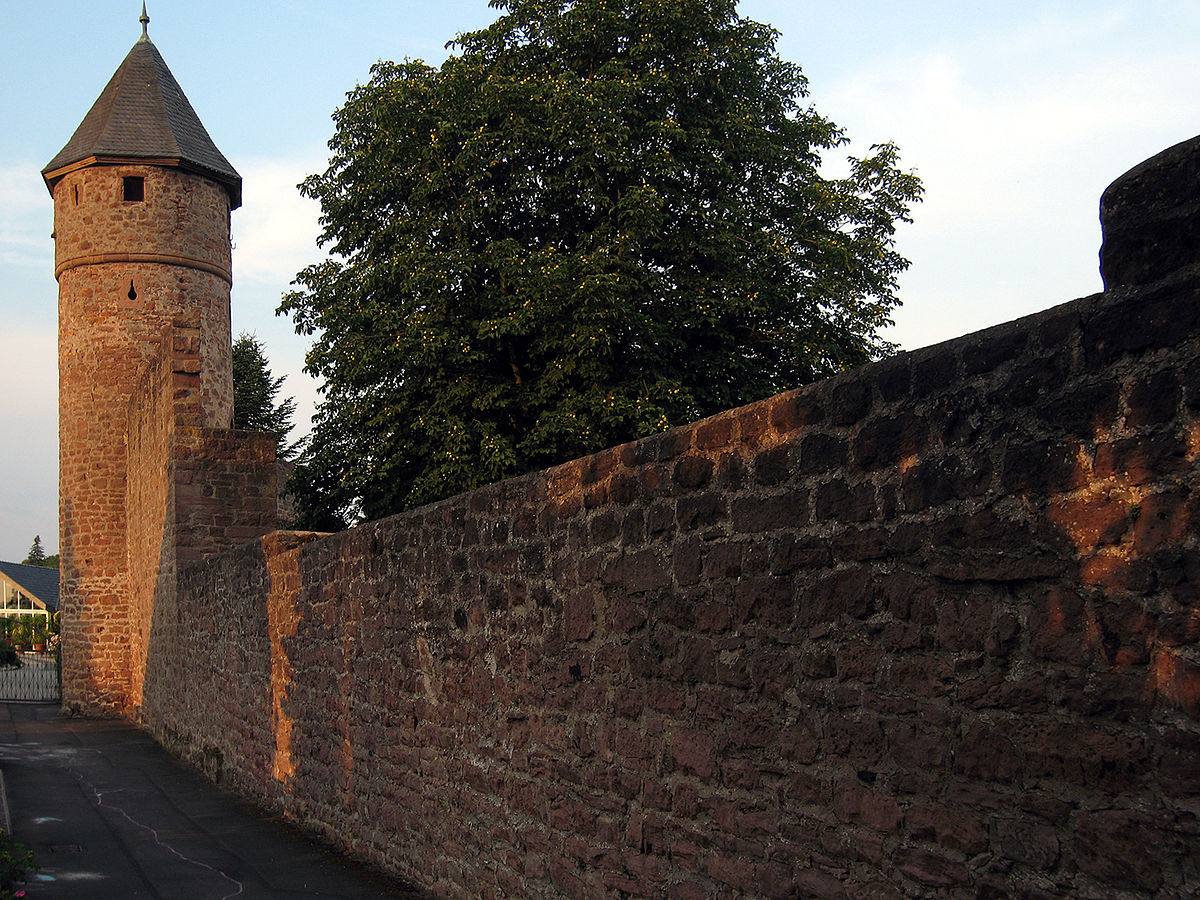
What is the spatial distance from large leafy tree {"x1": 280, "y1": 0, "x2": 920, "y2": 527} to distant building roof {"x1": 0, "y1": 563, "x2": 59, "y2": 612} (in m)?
41.2

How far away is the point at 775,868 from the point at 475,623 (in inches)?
103

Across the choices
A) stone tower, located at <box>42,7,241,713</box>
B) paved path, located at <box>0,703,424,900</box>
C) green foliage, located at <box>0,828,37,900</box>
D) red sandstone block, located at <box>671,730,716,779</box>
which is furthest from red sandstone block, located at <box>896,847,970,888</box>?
stone tower, located at <box>42,7,241,713</box>

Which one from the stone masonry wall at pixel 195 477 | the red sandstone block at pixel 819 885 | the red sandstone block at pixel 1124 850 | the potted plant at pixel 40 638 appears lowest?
the red sandstone block at pixel 819 885

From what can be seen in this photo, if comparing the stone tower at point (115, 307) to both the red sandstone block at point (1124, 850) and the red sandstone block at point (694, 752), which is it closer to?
the red sandstone block at point (694, 752)

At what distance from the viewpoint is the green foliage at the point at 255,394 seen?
3741 cm

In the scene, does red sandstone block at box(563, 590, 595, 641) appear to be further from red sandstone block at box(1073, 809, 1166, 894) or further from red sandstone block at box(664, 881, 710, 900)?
red sandstone block at box(1073, 809, 1166, 894)

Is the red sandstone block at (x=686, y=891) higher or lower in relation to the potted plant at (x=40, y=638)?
lower

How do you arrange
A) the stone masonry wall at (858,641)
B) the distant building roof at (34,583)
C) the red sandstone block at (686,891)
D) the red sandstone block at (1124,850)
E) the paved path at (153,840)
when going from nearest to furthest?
the red sandstone block at (1124,850) < the stone masonry wall at (858,641) < the red sandstone block at (686,891) < the paved path at (153,840) < the distant building roof at (34,583)

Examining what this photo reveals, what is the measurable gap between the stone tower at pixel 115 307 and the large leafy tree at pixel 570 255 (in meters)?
5.37

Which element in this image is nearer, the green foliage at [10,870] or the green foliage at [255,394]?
the green foliage at [10,870]

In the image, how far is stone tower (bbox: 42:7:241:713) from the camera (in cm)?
2173

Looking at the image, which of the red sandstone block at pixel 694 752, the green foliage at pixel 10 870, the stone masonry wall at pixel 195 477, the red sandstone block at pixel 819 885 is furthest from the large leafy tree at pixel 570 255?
the red sandstone block at pixel 819 885

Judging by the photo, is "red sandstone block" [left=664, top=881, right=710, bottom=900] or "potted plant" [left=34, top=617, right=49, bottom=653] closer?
"red sandstone block" [left=664, top=881, right=710, bottom=900]

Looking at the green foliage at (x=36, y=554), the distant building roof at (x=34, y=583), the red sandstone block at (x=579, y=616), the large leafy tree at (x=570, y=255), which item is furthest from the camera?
the green foliage at (x=36, y=554)
